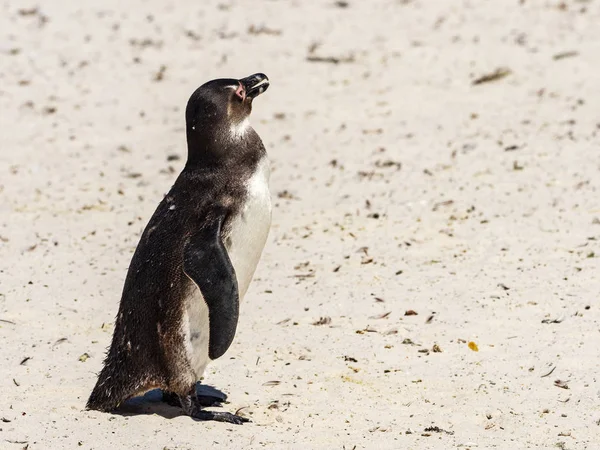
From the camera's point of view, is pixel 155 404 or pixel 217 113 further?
pixel 155 404

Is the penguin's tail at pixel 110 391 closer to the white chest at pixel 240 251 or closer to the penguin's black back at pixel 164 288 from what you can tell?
the penguin's black back at pixel 164 288

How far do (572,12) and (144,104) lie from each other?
5095 mm

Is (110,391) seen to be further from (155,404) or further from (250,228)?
(250,228)

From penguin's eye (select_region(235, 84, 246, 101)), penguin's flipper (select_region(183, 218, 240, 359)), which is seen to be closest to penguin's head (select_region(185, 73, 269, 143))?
penguin's eye (select_region(235, 84, 246, 101))

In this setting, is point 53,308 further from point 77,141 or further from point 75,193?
point 77,141

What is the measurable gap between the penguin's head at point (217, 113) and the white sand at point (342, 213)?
1331 millimetres

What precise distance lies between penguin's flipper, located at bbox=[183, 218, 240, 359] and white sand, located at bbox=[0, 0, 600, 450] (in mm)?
482

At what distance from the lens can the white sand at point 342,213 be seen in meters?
5.12

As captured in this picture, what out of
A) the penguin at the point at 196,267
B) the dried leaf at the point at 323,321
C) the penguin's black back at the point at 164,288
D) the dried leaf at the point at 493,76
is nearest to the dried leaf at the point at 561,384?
the dried leaf at the point at 323,321

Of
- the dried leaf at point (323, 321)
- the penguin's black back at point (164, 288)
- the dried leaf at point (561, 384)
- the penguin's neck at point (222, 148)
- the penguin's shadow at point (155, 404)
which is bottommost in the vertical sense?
the dried leaf at point (323, 321)

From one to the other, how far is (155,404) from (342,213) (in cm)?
321

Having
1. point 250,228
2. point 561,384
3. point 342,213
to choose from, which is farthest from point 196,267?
point 342,213

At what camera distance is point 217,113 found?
5.09 metres

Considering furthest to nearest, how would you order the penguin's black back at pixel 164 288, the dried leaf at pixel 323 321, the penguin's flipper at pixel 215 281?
the dried leaf at pixel 323 321
the penguin's black back at pixel 164 288
the penguin's flipper at pixel 215 281
